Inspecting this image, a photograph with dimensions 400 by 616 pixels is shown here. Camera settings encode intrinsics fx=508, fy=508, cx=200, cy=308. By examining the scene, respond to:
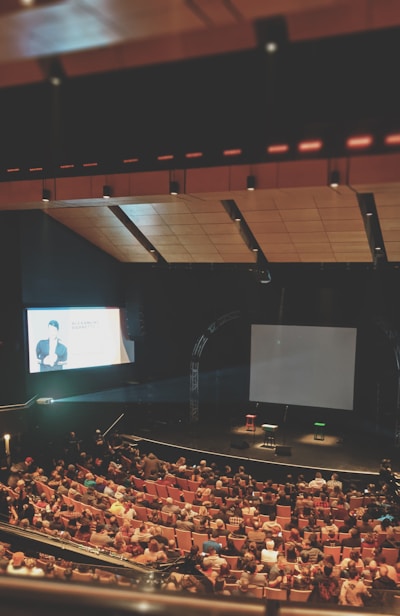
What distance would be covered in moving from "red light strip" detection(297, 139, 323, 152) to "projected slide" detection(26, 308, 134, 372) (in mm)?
9838

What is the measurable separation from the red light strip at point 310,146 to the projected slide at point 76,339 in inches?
387

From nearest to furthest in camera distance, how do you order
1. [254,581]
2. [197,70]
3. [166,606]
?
[166,606] → [254,581] → [197,70]

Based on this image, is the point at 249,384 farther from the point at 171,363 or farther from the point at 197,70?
the point at 197,70

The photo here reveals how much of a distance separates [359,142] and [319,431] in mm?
11733

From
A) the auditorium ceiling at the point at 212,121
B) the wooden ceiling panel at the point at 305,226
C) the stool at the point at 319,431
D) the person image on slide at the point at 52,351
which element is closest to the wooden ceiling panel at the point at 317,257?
the auditorium ceiling at the point at 212,121

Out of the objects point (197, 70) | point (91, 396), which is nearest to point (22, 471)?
point (91, 396)

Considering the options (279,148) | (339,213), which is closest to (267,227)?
(339,213)

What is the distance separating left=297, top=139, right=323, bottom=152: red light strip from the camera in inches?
227

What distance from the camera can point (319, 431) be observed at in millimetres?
15617

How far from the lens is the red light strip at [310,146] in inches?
227

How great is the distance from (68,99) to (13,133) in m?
1.80

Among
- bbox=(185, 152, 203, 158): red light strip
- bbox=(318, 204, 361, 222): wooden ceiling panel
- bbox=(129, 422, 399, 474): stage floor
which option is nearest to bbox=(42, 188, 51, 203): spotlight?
bbox=(185, 152, 203, 158): red light strip

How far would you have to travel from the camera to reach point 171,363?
17609 mm

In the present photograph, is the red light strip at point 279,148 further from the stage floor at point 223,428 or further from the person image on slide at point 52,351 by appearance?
the person image on slide at point 52,351
